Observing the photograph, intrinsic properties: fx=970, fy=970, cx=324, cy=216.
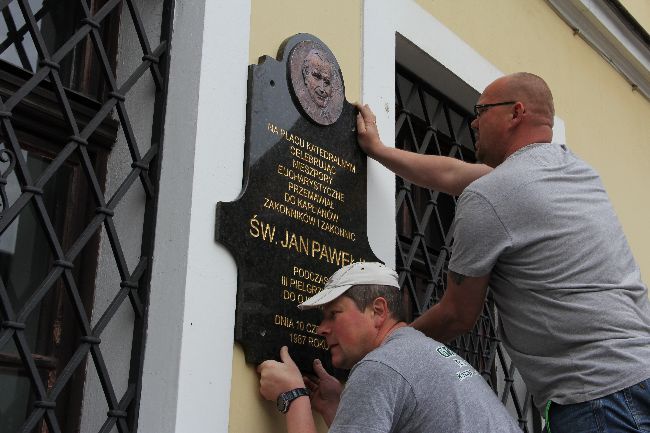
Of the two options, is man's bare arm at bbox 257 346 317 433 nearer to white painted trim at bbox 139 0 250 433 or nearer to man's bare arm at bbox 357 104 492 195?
white painted trim at bbox 139 0 250 433

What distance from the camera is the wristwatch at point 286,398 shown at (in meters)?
3.04

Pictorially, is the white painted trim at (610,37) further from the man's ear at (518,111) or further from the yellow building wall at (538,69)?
the man's ear at (518,111)

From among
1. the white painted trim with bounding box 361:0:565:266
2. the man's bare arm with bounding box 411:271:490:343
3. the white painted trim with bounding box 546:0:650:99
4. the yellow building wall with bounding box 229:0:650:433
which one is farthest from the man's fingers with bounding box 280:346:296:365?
the white painted trim with bounding box 546:0:650:99

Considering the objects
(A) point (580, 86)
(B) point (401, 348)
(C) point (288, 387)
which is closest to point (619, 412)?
(B) point (401, 348)

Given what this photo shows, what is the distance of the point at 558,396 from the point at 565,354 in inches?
4.7

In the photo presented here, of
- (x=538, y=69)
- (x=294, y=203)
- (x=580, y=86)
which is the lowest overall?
(x=294, y=203)

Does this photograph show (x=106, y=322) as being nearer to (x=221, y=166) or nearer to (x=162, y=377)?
(x=162, y=377)

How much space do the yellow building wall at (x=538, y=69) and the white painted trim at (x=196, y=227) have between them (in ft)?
0.43

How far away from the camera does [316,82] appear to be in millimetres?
3639

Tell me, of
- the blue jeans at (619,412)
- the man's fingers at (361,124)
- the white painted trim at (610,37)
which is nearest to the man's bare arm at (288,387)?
the blue jeans at (619,412)

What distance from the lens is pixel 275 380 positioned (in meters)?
3.05

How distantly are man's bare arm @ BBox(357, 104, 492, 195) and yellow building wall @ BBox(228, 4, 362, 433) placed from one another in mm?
204

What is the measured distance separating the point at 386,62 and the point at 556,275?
5.36 feet

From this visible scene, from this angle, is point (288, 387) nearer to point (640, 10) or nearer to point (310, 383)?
point (310, 383)
